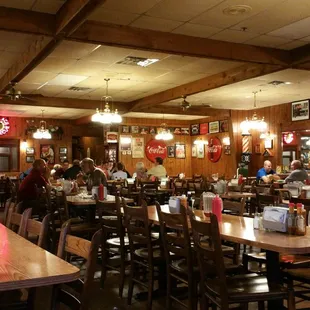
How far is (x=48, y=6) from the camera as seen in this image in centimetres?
567

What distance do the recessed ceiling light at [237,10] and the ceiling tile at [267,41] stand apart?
4.09 feet

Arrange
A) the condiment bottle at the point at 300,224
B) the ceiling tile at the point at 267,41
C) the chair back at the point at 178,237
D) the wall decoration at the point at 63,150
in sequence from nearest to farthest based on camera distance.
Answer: the condiment bottle at the point at 300,224
the chair back at the point at 178,237
the ceiling tile at the point at 267,41
the wall decoration at the point at 63,150

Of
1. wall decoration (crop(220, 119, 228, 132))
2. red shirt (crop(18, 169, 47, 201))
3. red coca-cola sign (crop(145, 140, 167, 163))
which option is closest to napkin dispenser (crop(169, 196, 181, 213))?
red shirt (crop(18, 169, 47, 201))

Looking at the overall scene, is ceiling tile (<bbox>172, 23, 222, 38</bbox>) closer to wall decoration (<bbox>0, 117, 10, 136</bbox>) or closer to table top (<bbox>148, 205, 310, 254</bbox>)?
table top (<bbox>148, 205, 310, 254</bbox>)

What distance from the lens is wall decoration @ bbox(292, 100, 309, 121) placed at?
505 inches

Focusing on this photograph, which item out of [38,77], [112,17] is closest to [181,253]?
[112,17]

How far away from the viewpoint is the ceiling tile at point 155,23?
6094mm

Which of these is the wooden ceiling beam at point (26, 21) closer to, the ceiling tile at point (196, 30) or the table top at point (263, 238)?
the ceiling tile at point (196, 30)

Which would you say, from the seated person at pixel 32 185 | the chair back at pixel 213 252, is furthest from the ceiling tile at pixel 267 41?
the chair back at pixel 213 252

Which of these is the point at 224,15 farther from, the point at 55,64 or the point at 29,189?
the point at 29,189

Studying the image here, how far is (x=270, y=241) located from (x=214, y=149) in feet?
44.9

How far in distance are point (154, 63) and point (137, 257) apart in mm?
Answer: 4707

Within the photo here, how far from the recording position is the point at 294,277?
346cm

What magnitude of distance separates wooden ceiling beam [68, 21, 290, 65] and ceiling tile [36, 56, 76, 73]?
190 cm
